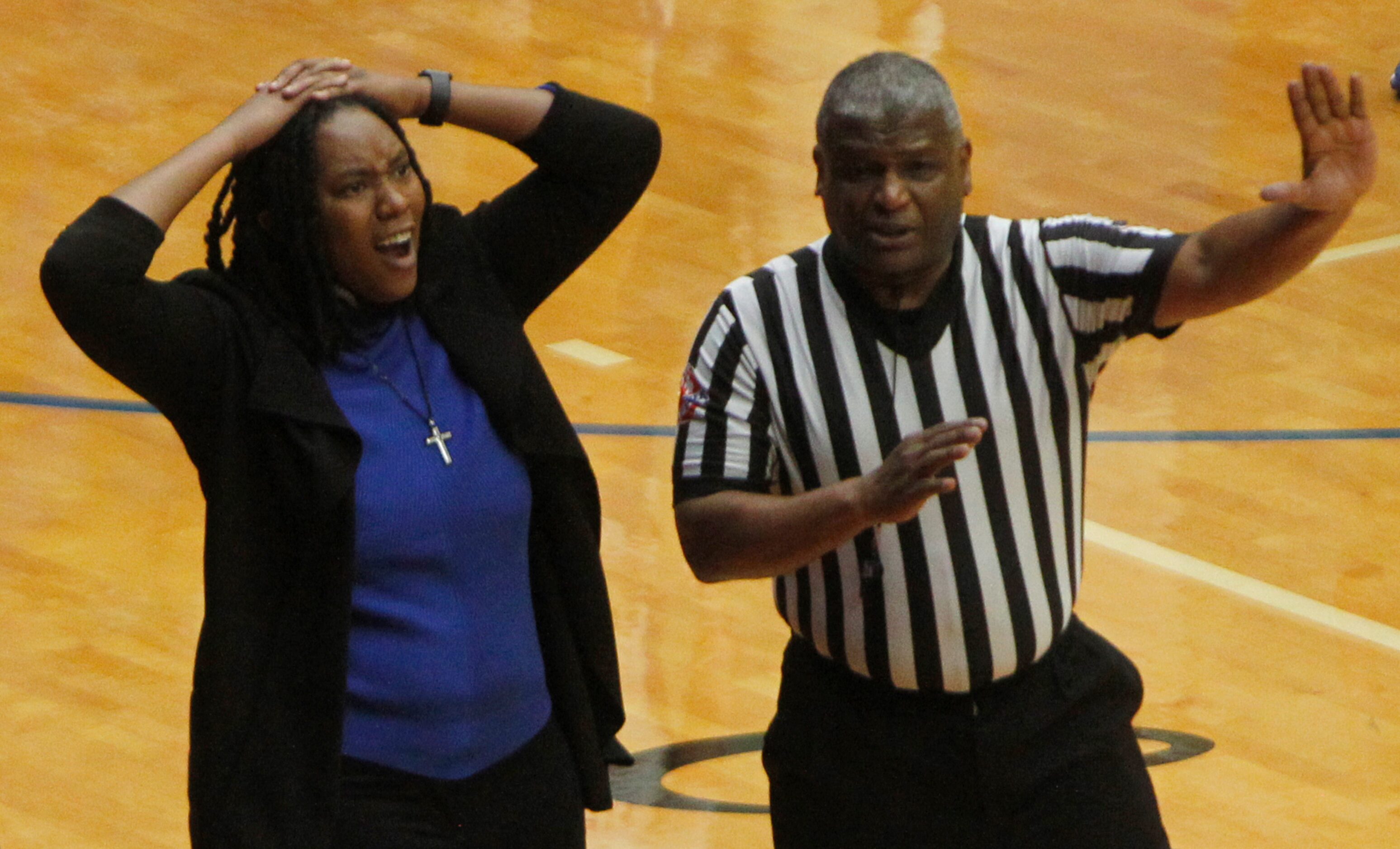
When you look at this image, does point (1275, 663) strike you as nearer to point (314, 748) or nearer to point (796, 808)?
point (796, 808)

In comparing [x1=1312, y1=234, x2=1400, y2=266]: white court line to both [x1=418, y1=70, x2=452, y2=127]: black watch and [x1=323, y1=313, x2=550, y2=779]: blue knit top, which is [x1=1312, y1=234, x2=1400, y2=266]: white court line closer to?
[x1=418, y1=70, x2=452, y2=127]: black watch

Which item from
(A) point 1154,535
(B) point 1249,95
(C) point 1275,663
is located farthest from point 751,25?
(C) point 1275,663

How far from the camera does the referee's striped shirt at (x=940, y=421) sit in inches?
108

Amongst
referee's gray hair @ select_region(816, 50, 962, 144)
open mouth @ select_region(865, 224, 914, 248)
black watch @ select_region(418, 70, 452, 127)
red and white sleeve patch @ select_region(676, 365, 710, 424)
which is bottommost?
red and white sleeve patch @ select_region(676, 365, 710, 424)

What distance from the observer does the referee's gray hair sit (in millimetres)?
2699

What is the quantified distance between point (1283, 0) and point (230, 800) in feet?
26.3

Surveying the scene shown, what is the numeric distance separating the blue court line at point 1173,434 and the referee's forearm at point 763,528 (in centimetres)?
319

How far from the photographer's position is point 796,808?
2.90m

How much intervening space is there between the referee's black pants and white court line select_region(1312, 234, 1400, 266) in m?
4.61

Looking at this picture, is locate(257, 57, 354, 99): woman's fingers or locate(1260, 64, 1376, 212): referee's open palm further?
locate(257, 57, 354, 99): woman's fingers

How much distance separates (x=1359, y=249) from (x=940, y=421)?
16.0 ft

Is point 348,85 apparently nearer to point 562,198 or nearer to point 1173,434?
point 562,198

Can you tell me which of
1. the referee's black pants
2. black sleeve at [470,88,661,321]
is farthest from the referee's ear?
the referee's black pants

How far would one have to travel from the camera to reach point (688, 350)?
21.4 feet
